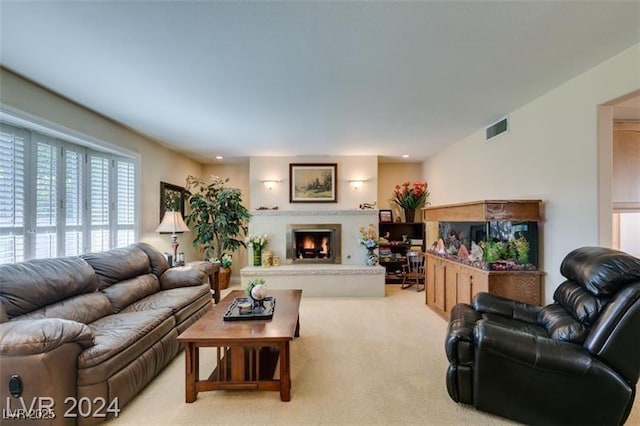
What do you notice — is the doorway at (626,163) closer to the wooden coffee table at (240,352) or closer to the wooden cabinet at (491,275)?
the wooden cabinet at (491,275)

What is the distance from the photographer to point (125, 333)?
87.2 inches

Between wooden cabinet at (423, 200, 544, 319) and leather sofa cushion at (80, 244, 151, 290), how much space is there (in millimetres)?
3904

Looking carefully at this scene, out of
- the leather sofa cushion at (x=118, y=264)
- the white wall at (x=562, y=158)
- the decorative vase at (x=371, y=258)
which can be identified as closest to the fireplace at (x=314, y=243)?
the decorative vase at (x=371, y=258)

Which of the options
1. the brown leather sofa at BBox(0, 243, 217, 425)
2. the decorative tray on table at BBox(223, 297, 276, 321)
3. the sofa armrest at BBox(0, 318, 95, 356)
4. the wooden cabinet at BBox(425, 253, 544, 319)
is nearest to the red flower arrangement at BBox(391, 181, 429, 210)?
the wooden cabinet at BBox(425, 253, 544, 319)

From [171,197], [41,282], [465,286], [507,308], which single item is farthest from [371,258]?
[41,282]

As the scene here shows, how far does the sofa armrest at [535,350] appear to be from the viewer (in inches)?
69.1

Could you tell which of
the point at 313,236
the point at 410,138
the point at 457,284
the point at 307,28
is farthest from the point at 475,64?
the point at 313,236

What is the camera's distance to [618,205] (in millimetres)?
2996

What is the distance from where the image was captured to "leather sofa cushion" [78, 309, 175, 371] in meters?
1.93

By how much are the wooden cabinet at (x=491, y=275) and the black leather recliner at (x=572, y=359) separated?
0.89 metres

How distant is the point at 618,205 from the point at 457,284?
5.94ft

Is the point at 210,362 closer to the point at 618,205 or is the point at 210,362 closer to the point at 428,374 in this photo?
the point at 428,374

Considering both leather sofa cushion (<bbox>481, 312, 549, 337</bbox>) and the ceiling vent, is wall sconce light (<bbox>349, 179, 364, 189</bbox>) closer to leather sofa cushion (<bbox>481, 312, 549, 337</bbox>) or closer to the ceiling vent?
the ceiling vent

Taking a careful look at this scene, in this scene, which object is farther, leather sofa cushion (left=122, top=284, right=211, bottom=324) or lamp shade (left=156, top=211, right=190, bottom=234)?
lamp shade (left=156, top=211, right=190, bottom=234)
